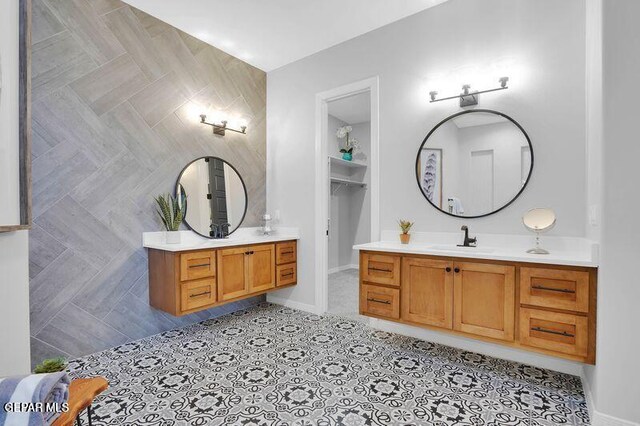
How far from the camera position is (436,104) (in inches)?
113

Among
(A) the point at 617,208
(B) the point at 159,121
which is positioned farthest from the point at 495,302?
(B) the point at 159,121

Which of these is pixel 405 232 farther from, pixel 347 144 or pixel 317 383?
pixel 347 144

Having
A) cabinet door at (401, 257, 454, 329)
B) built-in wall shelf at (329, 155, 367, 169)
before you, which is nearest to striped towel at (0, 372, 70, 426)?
cabinet door at (401, 257, 454, 329)

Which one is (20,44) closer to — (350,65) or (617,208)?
(350,65)

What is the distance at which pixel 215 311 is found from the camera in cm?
353

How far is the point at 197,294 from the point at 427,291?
2.01 m

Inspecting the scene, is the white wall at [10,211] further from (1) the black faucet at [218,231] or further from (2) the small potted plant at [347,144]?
(2) the small potted plant at [347,144]

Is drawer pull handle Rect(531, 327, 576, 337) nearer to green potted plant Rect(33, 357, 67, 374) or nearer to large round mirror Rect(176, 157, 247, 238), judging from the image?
green potted plant Rect(33, 357, 67, 374)

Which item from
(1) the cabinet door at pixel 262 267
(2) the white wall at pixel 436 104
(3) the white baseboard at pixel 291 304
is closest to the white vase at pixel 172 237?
(1) the cabinet door at pixel 262 267

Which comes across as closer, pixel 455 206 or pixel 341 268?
pixel 455 206

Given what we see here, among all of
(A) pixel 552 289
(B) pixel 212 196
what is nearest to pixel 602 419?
(A) pixel 552 289

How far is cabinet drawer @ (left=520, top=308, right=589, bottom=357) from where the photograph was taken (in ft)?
6.14

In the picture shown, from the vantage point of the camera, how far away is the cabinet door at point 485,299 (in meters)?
2.12

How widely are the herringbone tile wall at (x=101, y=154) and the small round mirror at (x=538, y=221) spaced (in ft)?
10.3
